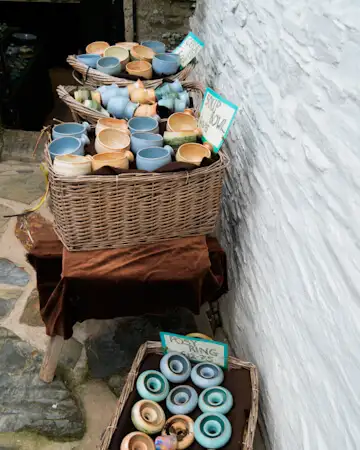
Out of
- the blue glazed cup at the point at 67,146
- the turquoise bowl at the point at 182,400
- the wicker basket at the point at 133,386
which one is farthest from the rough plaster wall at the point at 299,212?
the blue glazed cup at the point at 67,146

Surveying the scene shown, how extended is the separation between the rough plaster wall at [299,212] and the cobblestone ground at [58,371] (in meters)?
0.56

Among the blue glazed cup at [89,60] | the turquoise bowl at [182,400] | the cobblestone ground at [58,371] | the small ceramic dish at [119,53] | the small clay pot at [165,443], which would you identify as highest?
the small ceramic dish at [119,53]

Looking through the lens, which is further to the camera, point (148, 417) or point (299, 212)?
point (148, 417)

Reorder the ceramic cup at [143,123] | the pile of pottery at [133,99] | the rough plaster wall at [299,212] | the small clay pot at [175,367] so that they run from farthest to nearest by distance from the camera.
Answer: the pile of pottery at [133,99] < the ceramic cup at [143,123] < the small clay pot at [175,367] < the rough plaster wall at [299,212]

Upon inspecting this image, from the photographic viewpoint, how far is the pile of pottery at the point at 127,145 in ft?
5.02

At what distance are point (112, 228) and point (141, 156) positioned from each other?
10.8 inches

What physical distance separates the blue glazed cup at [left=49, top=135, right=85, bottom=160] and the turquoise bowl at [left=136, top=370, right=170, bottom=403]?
2.64ft

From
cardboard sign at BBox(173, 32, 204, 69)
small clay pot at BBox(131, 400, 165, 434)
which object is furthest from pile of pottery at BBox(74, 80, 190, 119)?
small clay pot at BBox(131, 400, 165, 434)

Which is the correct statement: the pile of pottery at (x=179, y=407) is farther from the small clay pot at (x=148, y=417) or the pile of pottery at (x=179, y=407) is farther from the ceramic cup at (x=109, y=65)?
the ceramic cup at (x=109, y=65)

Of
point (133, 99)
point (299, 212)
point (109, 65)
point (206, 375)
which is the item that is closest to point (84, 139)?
point (133, 99)

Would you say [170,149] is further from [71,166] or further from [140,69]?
[140,69]

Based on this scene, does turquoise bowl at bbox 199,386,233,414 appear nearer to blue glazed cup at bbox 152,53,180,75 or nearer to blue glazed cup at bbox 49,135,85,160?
blue glazed cup at bbox 49,135,85,160

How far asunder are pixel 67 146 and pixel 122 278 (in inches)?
20.1

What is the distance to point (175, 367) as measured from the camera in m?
1.67
